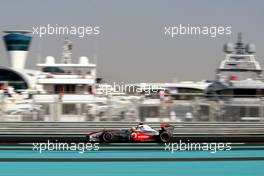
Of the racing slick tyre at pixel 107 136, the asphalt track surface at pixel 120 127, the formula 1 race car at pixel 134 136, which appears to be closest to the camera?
the formula 1 race car at pixel 134 136

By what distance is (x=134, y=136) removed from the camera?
11086mm

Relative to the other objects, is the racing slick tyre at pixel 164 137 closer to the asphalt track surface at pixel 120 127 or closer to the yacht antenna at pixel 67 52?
the asphalt track surface at pixel 120 127

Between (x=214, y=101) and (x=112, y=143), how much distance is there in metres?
3.61

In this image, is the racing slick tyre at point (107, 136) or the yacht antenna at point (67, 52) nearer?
the racing slick tyre at point (107, 136)

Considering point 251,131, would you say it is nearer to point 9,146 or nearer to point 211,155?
point 211,155

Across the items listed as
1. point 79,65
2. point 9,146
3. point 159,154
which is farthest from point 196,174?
point 79,65

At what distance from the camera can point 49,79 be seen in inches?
784

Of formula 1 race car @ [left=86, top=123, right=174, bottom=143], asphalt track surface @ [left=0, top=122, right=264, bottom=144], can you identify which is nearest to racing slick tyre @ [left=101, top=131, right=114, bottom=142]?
formula 1 race car @ [left=86, top=123, right=174, bottom=143]

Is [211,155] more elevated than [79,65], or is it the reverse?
[79,65]

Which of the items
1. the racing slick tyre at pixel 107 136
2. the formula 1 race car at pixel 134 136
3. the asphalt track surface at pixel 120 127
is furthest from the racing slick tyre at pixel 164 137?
the asphalt track surface at pixel 120 127

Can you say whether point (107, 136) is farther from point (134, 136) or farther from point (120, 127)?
point (120, 127)

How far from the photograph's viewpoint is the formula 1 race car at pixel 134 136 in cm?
1102

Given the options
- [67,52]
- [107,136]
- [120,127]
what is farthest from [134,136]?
[67,52]

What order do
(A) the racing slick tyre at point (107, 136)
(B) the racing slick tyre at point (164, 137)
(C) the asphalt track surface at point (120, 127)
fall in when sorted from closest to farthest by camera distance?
1. (A) the racing slick tyre at point (107, 136)
2. (B) the racing slick tyre at point (164, 137)
3. (C) the asphalt track surface at point (120, 127)
